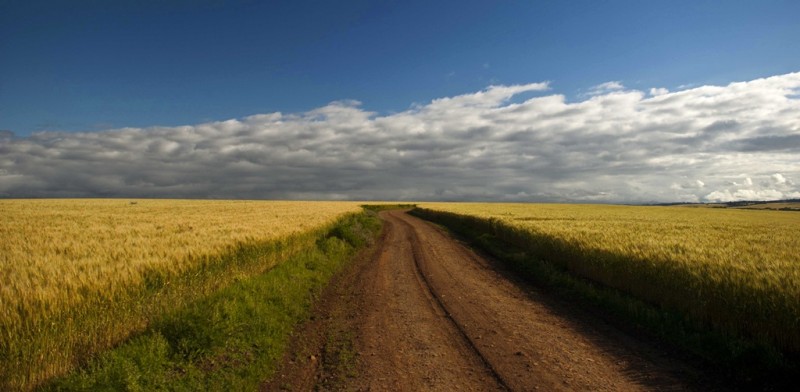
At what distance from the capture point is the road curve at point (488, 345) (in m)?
5.82

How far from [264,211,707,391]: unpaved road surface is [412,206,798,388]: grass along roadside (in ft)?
2.39

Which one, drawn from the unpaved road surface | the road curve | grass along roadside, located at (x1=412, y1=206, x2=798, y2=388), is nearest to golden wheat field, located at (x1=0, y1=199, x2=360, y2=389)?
the unpaved road surface

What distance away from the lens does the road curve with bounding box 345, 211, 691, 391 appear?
5.82 m

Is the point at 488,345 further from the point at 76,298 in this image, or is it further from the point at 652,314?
the point at 76,298

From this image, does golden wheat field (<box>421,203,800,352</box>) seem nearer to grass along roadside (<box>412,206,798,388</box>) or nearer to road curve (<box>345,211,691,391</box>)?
grass along roadside (<box>412,206,798,388</box>)

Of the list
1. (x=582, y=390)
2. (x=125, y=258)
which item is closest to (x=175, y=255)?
(x=125, y=258)

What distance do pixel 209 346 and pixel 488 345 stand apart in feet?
15.6

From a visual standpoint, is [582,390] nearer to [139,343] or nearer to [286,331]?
[286,331]

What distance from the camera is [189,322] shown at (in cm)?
662

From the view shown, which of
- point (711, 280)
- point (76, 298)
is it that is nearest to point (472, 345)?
point (711, 280)

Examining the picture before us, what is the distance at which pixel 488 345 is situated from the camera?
282 inches

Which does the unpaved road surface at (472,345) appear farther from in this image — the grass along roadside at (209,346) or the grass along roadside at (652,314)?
the grass along roadside at (652,314)

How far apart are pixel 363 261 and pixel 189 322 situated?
10370mm

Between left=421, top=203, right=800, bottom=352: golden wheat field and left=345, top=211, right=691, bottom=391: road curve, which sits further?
left=421, top=203, right=800, bottom=352: golden wheat field
